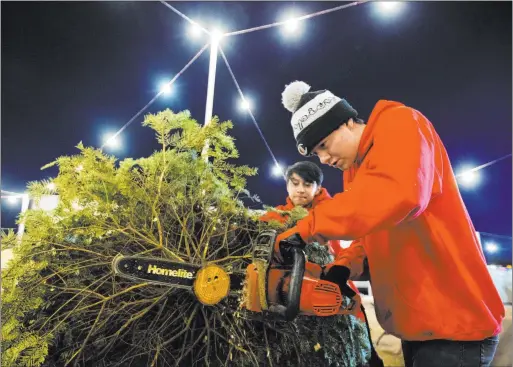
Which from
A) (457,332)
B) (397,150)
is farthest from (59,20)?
(457,332)

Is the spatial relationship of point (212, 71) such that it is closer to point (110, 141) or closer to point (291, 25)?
point (291, 25)

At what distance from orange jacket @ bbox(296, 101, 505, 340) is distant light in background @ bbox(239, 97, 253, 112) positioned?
4.43 meters

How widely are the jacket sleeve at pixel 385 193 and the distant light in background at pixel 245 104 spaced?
15.2ft

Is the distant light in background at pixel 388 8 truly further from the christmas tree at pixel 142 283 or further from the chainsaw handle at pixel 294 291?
the chainsaw handle at pixel 294 291

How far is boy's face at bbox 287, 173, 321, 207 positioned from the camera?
2494 millimetres

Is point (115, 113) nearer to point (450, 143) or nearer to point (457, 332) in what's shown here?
point (457, 332)

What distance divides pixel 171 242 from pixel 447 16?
4839 millimetres

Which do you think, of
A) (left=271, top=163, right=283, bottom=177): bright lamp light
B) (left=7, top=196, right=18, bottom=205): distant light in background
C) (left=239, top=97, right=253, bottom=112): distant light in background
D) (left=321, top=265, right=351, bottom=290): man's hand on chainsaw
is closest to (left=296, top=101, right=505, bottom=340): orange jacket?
(left=321, top=265, right=351, bottom=290): man's hand on chainsaw

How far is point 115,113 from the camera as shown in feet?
16.5

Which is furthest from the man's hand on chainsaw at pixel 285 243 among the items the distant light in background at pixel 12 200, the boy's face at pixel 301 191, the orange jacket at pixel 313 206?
the distant light in background at pixel 12 200

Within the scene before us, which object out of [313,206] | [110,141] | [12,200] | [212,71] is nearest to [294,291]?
[313,206]

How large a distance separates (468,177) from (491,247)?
2.22 m

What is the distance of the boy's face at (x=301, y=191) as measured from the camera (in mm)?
2494

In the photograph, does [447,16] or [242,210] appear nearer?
[242,210]
